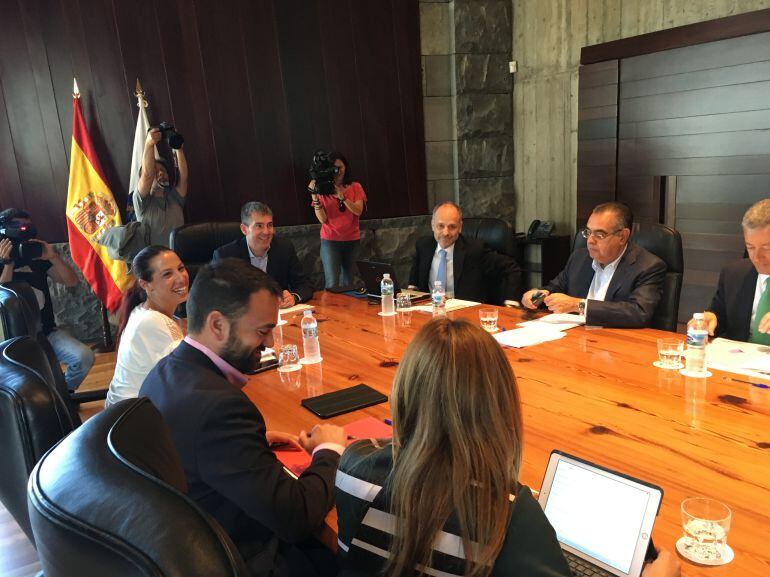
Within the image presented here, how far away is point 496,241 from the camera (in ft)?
11.0

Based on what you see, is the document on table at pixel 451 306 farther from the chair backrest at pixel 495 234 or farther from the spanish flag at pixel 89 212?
the spanish flag at pixel 89 212

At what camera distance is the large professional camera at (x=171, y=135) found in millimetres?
4035

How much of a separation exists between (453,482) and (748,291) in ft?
6.22

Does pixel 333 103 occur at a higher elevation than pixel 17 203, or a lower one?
higher

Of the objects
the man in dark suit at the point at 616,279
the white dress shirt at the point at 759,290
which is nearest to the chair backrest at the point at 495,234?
the man in dark suit at the point at 616,279

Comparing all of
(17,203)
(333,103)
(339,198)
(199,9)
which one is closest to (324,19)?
(333,103)

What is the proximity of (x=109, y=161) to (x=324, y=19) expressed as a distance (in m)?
2.07

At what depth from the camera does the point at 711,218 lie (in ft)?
12.8

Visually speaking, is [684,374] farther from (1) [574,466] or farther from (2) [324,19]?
(2) [324,19]

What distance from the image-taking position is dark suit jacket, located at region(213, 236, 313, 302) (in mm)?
3311

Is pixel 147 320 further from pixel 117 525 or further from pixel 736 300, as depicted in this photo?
pixel 736 300

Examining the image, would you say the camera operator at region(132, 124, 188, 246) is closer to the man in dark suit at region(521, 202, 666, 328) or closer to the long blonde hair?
the man in dark suit at region(521, 202, 666, 328)

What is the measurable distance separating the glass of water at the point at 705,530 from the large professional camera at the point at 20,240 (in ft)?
11.8

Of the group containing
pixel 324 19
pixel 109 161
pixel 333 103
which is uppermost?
pixel 324 19
